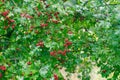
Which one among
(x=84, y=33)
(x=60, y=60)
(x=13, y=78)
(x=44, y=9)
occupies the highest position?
(x=44, y=9)

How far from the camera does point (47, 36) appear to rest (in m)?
3.94

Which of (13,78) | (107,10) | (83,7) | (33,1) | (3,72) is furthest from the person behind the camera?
(83,7)

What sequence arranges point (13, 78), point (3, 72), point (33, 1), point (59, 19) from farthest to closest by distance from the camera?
point (59, 19), point (33, 1), point (3, 72), point (13, 78)

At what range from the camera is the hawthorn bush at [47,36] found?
3422 mm

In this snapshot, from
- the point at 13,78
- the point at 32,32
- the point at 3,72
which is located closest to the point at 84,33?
the point at 32,32

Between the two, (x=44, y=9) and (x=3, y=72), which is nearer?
(x=3, y=72)

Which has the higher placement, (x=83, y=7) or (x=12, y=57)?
(x=83, y=7)

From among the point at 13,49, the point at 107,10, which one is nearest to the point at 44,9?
the point at 13,49

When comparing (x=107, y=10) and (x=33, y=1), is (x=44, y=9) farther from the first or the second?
(x=107, y=10)

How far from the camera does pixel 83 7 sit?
4738 mm

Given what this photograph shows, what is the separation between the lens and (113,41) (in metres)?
4.01

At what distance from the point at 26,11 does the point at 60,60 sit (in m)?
1.30

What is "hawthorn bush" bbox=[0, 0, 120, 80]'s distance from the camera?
3422 mm

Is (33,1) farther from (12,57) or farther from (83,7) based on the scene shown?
(83,7)
